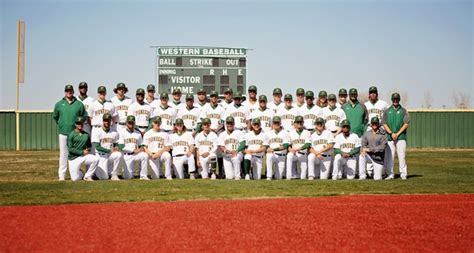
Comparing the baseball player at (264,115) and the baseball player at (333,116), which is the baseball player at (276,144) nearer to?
the baseball player at (264,115)

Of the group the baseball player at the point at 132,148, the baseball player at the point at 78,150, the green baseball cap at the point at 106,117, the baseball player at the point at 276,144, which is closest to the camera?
the baseball player at the point at 78,150

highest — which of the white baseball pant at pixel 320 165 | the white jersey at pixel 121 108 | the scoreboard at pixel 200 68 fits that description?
the scoreboard at pixel 200 68

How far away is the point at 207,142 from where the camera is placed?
40.4 ft

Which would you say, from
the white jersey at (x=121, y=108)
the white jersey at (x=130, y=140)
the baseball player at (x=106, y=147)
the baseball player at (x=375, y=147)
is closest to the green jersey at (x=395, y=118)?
the baseball player at (x=375, y=147)

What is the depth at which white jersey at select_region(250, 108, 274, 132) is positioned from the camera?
1270 centimetres

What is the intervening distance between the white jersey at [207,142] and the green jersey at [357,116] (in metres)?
2.85

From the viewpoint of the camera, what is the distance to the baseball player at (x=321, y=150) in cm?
1227

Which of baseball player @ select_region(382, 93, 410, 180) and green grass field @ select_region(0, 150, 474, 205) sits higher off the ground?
baseball player @ select_region(382, 93, 410, 180)

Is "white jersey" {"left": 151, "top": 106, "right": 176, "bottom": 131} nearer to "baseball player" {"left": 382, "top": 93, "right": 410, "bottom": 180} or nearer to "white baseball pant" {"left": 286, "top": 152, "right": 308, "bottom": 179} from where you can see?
"white baseball pant" {"left": 286, "top": 152, "right": 308, "bottom": 179}

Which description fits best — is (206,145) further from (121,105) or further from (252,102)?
(121,105)

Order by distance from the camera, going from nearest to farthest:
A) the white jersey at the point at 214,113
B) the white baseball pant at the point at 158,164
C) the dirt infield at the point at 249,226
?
the dirt infield at the point at 249,226, the white baseball pant at the point at 158,164, the white jersey at the point at 214,113

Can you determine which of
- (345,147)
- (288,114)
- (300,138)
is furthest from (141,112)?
(345,147)

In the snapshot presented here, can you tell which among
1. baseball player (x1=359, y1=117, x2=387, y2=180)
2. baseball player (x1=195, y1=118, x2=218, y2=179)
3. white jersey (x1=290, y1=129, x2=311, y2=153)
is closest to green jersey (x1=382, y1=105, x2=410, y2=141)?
baseball player (x1=359, y1=117, x2=387, y2=180)

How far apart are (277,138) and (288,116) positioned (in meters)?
0.67
